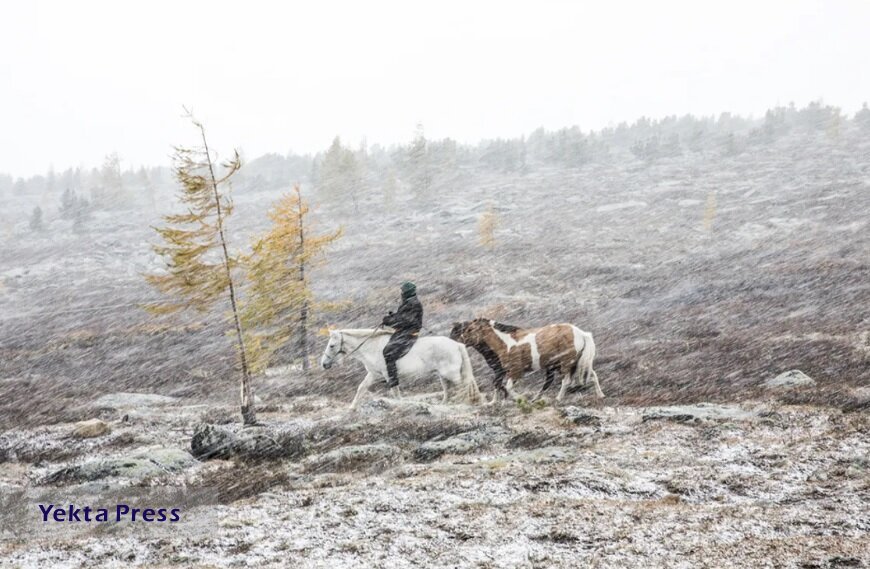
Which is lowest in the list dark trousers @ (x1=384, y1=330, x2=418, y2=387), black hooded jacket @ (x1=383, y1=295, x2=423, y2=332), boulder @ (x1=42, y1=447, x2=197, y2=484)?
boulder @ (x1=42, y1=447, x2=197, y2=484)

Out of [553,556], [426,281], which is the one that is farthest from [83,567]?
[426,281]

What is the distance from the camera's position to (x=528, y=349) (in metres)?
13.8

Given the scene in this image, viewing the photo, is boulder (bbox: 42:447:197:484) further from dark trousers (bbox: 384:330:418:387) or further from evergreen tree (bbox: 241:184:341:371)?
evergreen tree (bbox: 241:184:341:371)

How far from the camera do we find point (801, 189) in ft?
197

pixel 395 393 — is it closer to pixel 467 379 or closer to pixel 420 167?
pixel 467 379

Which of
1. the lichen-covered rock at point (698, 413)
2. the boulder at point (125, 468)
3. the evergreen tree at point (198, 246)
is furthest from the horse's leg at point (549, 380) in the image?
the boulder at point (125, 468)

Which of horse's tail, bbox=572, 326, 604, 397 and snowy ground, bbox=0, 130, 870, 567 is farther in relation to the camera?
Answer: horse's tail, bbox=572, 326, 604, 397

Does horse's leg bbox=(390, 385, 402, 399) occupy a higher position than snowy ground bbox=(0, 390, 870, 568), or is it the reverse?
snowy ground bbox=(0, 390, 870, 568)

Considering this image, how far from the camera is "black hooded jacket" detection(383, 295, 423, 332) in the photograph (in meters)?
13.7

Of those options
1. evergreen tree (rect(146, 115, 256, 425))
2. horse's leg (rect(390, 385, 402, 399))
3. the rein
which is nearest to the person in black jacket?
the rein

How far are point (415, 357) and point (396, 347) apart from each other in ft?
1.84

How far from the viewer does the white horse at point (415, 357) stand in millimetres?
13969

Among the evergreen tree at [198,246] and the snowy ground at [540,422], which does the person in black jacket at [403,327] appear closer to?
the snowy ground at [540,422]

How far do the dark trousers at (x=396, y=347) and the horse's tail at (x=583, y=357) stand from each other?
418 cm
